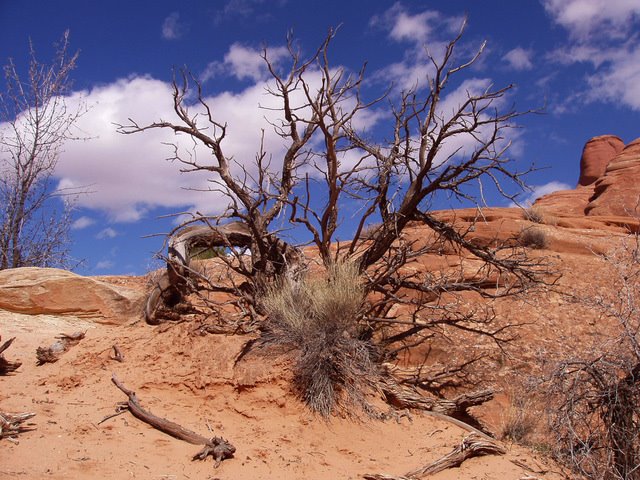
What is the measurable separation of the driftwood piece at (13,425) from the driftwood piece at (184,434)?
0.96 metres

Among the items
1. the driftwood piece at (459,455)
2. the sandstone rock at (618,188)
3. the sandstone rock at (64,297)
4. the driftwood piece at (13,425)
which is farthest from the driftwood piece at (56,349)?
the sandstone rock at (618,188)

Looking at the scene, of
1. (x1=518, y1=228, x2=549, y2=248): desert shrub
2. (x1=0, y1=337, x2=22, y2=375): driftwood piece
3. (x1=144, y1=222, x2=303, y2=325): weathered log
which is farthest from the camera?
(x1=518, y1=228, x2=549, y2=248): desert shrub

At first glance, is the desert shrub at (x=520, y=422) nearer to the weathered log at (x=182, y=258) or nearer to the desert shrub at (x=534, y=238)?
the weathered log at (x=182, y=258)

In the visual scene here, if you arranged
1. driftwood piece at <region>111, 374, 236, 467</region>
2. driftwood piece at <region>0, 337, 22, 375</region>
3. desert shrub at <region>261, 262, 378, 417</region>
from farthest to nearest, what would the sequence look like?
driftwood piece at <region>0, 337, 22, 375</region> → desert shrub at <region>261, 262, 378, 417</region> → driftwood piece at <region>111, 374, 236, 467</region>

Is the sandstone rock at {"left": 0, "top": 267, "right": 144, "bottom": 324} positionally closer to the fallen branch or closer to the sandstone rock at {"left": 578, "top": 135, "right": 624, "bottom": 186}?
the fallen branch

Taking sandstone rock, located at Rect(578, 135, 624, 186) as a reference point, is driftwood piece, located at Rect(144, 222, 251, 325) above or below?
below

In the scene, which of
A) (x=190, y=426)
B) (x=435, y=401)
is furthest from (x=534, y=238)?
(x=190, y=426)

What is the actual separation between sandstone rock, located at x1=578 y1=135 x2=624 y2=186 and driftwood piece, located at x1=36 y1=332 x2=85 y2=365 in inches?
2138

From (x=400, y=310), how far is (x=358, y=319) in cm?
192

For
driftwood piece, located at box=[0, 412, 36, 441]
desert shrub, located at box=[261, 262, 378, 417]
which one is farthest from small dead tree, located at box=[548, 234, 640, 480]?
driftwood piece, located at box=[0, 412, 36, 441]

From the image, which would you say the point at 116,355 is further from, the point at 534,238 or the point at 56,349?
the point at 534,238

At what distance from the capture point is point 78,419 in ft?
18.3

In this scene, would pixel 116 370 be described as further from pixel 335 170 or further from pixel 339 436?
pixel 335 170

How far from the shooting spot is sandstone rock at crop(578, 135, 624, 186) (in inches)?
2140
